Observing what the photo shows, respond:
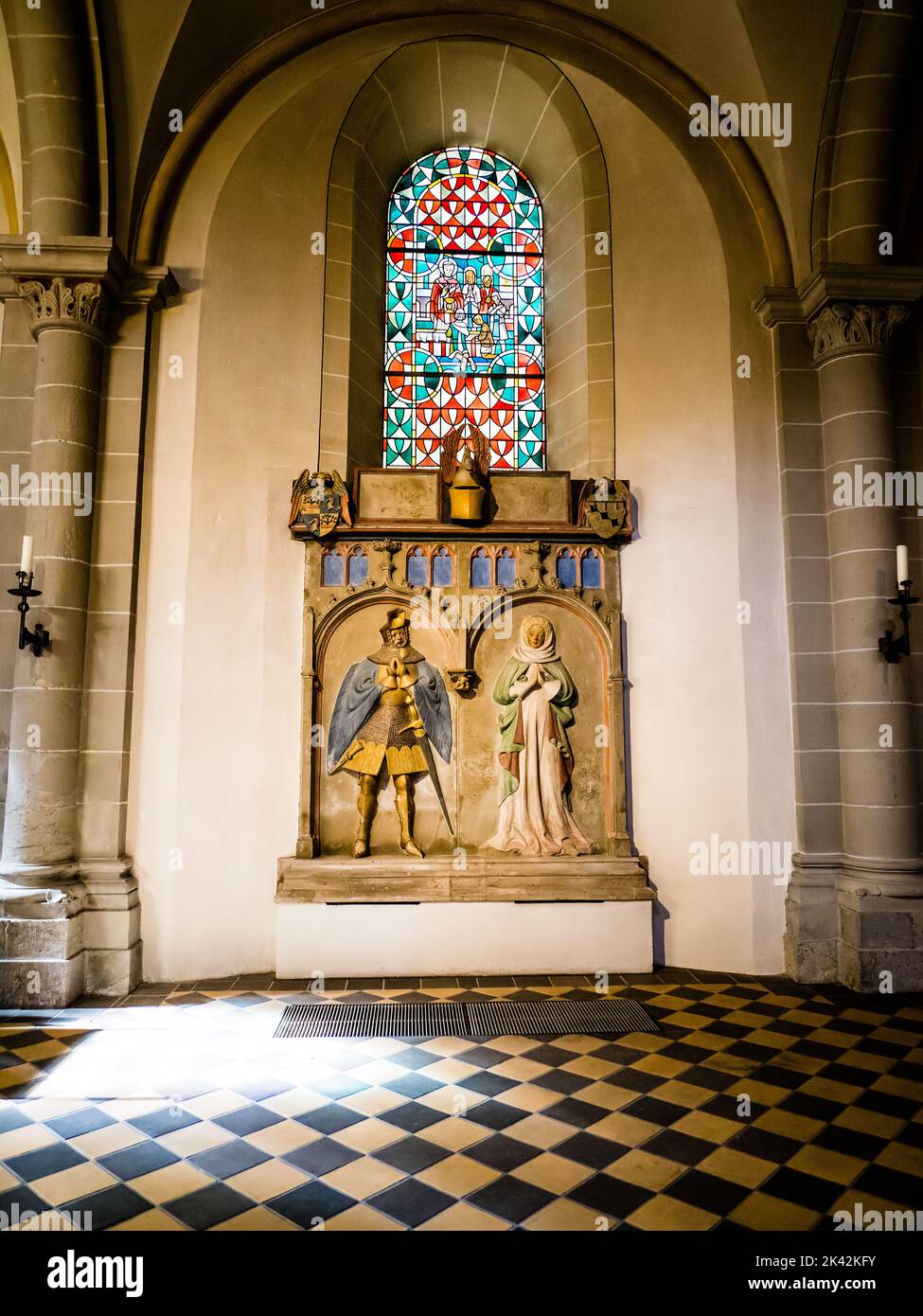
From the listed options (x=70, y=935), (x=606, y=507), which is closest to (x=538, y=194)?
(x=606, y=507)

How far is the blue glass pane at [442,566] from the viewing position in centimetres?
624

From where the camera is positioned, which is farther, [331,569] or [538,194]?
[538,194]

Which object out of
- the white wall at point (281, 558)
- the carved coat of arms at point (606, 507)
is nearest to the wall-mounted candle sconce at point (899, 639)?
the white wall at point (281, 558)

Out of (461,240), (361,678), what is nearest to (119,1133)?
(361,678)

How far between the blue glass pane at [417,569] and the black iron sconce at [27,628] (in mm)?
2443

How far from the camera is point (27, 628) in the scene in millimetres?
5500

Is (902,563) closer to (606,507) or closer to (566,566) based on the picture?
(606,507)

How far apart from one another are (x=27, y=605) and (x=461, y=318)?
13.6 feet

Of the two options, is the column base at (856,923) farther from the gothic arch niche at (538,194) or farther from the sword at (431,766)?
the gothic arch niche at (538,194)

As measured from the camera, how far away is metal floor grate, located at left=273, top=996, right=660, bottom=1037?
4.60m

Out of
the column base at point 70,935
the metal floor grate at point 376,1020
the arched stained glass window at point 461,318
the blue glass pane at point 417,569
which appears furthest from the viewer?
the arched stained glass window at point 461,318

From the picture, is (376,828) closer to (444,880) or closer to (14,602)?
(444,880)

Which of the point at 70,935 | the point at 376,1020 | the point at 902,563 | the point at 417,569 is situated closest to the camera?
the point at 376,1020

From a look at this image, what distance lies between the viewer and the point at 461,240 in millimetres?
7312
